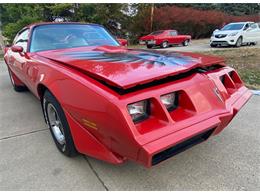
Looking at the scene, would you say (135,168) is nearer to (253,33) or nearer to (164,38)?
(253,33)

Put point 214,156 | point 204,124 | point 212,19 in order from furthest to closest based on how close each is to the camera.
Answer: point 212,19, point 214,156, point 204,124

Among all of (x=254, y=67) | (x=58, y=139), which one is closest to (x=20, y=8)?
(x=254, y=67)

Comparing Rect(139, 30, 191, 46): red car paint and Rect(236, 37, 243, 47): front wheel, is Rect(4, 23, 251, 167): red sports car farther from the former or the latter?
Rect(139, 30, 191, 46): red car paint

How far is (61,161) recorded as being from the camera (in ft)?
8.11

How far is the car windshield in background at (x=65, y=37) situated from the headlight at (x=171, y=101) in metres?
1.83

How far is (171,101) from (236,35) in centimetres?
1324

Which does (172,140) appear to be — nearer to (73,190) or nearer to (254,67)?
(73,190)

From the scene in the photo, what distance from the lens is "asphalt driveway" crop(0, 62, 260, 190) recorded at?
211 centimetres

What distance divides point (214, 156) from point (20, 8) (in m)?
20.5

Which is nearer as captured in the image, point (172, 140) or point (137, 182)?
→ point (172, 140)

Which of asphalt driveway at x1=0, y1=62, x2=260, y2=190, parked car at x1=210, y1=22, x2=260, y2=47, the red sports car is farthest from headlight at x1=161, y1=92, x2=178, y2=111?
parked car at x1=210, y1=22, x2=260, y2=47

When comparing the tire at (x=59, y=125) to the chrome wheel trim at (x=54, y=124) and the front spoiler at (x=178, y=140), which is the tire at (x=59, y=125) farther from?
the front spoiler at (x=178, y=140)

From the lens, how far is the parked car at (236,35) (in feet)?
44.6

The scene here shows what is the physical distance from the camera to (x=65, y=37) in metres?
3.49
